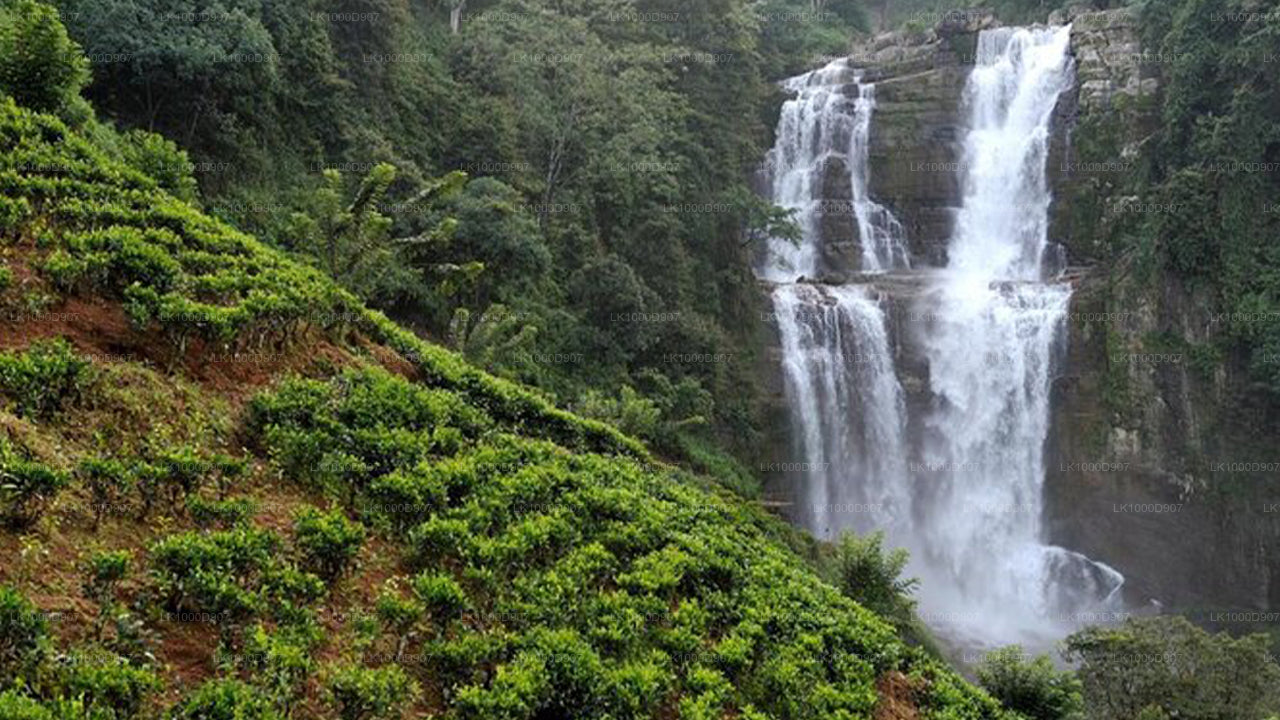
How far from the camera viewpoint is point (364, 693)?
14.0ft

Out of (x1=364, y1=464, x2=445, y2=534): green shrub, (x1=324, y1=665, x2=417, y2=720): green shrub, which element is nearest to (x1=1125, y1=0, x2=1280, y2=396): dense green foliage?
(x1=364, y1=464, x2=445, y2=534): green shrub

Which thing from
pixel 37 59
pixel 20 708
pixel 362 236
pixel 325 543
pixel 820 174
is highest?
pixel 37 59

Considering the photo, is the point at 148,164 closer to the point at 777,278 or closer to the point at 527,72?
the point at 527,72

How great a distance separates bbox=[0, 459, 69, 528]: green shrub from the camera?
434 cm

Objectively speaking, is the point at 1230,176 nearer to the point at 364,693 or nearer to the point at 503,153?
the point at 503,153

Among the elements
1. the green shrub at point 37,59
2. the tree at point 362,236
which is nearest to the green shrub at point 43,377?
the green shrub at point 37,59

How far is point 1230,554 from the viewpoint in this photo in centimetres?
2312

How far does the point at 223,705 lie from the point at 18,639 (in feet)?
2.90

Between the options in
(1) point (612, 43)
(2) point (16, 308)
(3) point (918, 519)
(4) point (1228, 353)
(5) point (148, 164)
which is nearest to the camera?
(2) point (16, 308)

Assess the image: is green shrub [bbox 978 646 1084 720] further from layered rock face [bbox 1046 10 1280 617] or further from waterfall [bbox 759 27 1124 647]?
layered rock face [bbox 1046 10 1280 617]

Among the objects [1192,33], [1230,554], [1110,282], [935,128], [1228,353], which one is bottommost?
[1230,554]

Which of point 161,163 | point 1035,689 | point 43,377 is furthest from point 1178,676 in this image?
point 161,163

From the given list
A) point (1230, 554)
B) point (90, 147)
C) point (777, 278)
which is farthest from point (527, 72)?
point (1230, 554)

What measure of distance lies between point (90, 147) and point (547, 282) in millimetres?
13804
